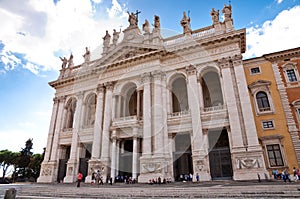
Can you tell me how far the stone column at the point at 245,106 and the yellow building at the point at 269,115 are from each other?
74.7 inches

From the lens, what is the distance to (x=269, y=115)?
1819 cm

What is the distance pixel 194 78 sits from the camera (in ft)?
66.1

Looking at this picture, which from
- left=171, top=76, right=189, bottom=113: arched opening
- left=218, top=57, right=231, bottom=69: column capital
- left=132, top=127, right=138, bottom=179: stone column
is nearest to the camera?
left=132, top=127, right=138, bottom=179: stone column

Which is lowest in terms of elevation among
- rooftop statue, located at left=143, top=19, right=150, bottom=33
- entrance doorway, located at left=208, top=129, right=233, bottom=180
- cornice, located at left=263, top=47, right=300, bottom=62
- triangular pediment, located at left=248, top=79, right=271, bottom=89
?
entrance doorway, located at left=208, top=129, right=233, bottom=180

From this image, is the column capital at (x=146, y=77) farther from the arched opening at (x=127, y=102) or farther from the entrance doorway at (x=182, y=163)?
the entrance doorway at (x=182, y=163)

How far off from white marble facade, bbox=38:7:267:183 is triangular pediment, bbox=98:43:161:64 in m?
0.12

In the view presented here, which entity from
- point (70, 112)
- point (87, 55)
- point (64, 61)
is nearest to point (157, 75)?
point (87, 55)

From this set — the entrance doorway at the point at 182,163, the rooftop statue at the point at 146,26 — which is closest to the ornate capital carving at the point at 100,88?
the rooftop statue at the point at 146,26

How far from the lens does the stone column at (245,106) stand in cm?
1612

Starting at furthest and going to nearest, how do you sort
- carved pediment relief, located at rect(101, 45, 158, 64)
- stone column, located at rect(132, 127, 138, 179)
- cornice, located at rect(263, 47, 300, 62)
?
1. carved pediment relief, located at rect(101, 45, 158, 64)
2. cornice, located at rect(263, 47, 300, 62)
3. stone column, located at rect(132, 127, 138, 179)

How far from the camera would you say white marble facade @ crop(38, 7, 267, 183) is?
1744 centimetres

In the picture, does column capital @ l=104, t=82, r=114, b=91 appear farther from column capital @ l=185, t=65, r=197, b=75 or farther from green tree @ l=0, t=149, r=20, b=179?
green tree @ l=0, t=149, r=20, b=179

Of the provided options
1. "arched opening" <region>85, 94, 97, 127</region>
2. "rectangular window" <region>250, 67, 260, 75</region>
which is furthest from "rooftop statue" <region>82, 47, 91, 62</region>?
"rectangular window" <region>250, 67, 260, 75</region>

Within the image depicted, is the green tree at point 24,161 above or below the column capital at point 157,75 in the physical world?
below
